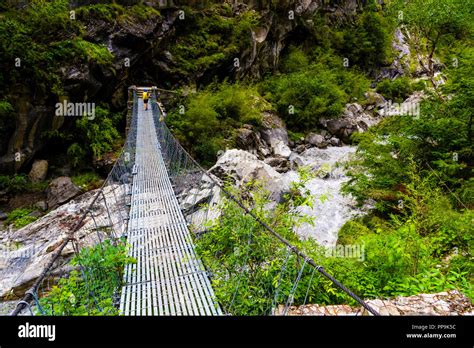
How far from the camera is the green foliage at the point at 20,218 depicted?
7.39 m

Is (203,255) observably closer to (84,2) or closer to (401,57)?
(84,2)

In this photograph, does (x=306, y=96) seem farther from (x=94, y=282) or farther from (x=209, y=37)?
(x=94, y=282)

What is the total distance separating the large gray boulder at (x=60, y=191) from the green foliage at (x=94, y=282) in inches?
240

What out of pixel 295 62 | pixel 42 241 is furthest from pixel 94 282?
pixel 295 62

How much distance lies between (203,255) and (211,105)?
345 inches

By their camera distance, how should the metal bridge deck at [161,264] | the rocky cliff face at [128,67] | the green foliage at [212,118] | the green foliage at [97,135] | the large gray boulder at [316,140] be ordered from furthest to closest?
the large gray boulder at [316,140], the green foliage at [212,118], the green foliage at [97,135], the rocky cliff face at [128,67], the metal bridge deck at [161,264]

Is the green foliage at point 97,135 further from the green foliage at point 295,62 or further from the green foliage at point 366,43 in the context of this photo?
the green foliage at point 366,43

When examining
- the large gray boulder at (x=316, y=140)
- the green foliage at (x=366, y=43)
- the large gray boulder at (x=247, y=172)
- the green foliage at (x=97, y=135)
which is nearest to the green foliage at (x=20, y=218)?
the green foliage at (x=97, y=135)

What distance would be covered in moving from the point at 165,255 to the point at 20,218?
20.8ft

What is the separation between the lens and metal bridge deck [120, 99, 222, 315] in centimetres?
258

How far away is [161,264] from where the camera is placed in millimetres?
3232
